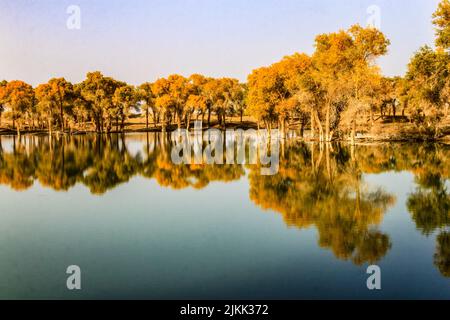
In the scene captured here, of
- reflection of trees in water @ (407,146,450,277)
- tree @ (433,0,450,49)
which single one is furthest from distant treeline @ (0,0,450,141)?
reflection of trees in water @ (407,146,450,277)

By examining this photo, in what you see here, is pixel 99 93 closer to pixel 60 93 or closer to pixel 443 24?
pixel 60 93

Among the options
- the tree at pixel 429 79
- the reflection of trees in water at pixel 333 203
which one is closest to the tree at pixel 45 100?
the tree at pixel 429 79

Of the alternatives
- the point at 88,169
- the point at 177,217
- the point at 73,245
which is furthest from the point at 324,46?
the point at 73,245

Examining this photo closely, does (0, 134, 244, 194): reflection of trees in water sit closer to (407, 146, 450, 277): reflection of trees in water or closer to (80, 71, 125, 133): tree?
(407, 146, 450, 277): reflection of trees in water

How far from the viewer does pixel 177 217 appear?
19812 mm

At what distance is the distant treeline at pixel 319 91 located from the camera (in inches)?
2199

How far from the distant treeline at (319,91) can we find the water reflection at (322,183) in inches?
561

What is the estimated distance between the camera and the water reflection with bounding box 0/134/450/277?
15.7 meters

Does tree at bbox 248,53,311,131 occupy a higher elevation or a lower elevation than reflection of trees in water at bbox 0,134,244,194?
higher

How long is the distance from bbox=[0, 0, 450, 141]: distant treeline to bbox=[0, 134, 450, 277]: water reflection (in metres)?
14.2

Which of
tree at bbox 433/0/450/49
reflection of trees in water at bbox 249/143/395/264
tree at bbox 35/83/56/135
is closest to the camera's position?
reflection of trees in water at bbox 249/143/395/264

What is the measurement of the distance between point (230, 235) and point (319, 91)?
164 ft

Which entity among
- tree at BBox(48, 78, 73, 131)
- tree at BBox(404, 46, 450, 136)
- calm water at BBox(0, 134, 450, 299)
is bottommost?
calm water at BBox(0, 134, 450, 299)
